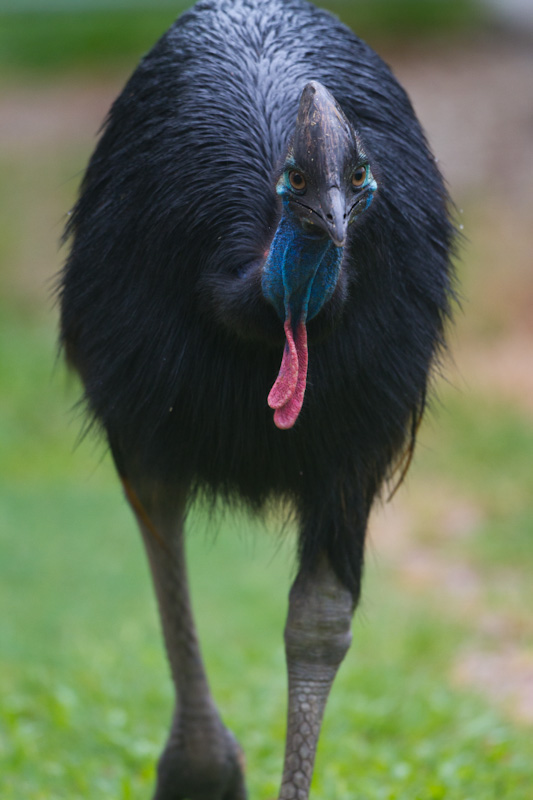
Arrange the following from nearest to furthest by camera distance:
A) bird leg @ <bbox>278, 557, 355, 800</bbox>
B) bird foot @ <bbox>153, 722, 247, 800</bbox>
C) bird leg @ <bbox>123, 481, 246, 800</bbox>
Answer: bird leg @ <bbox>278, 557, 355, 800</bbox> < bird leg @ <bbox>123, 481, 246, 800</bbox> < bird foot @ <bbox>153, 722, 247, 800</bbox>

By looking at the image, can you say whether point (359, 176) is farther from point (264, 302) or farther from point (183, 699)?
point (183, 699)

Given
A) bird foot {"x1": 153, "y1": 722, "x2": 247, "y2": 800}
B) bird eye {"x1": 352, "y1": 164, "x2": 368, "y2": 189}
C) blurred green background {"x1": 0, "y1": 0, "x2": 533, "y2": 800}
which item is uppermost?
blurred green background {"x1": 0, "y1": 0, "x2": 533, "y2": 800}

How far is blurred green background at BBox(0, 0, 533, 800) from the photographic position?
424 centimetres

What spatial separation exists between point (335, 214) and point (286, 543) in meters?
5.67

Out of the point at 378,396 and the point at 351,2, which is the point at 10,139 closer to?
the point at 351,2

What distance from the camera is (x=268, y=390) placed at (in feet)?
8.45

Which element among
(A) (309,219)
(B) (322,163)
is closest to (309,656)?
(A) (309,219)

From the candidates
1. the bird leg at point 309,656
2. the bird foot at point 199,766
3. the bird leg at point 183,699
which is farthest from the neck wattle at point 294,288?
the bird foot at point 199,766

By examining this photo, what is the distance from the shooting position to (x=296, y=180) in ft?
7.34

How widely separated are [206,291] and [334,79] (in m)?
0.66

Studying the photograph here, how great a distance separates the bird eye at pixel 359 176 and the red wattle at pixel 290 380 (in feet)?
0.91

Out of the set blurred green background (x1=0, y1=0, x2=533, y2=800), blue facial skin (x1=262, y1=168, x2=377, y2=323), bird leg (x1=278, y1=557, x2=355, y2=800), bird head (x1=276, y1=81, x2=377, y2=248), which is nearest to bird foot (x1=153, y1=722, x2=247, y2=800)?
blurred green background (x1=0, y1=0, x2=533, y2=800)

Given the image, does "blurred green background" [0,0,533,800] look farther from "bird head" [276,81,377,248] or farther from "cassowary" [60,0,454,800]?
"bird head" [276,81,377,248]

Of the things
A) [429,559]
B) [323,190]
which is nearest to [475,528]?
[429,559]
